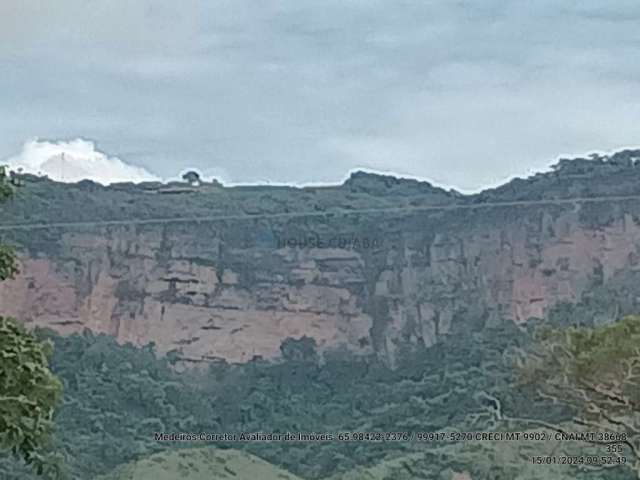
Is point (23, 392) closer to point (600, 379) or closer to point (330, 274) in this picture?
point (600, 379)

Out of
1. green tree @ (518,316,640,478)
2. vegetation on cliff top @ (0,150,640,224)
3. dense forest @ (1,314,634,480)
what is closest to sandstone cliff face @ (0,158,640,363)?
vegetation on cliff top @ (0,150,640,224)

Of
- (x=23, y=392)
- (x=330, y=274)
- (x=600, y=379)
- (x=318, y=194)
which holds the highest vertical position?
(x=318, y=194)

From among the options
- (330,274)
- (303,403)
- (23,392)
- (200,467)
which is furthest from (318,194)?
(23,392)

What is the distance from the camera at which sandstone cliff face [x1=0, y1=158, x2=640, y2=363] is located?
11.8 m

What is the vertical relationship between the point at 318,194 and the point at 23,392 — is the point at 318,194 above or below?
above

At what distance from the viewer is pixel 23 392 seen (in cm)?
283

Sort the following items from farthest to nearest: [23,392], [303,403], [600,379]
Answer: [303,403] → [600,379] → [23,392]

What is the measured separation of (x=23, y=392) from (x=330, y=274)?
9435mm

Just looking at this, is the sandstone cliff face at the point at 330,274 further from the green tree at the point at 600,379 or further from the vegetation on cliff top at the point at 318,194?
the green tree at the point at 600,379

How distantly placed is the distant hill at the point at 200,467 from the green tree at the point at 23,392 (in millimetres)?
8095

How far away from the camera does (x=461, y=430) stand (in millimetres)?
10812

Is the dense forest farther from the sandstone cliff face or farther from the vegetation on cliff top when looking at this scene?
the vegetation on cliff top

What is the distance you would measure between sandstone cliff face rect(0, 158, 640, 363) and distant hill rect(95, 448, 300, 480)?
1133 mm

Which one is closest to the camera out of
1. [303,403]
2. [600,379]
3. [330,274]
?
[600,379]
